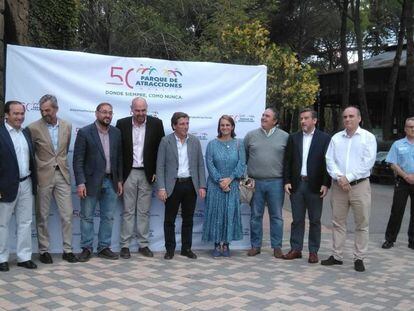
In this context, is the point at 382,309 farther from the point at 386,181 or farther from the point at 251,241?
the point at 386,181

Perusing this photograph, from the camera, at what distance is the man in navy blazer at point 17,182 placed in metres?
5.80

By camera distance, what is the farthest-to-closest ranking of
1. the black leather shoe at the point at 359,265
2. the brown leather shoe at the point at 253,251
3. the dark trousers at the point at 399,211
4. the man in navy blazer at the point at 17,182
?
the dark trousers at the point at 399,211 → the brown leather shoe at the point at 253,251 → the black leather shoe at the point at 359,265 → the man in navy blazer at the point at 17,182

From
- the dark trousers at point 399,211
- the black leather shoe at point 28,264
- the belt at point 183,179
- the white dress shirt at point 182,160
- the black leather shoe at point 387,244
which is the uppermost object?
the white dress shirt at point 182,160

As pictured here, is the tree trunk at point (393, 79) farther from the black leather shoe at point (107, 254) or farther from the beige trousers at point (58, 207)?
the beige trousers at point (58, 207)

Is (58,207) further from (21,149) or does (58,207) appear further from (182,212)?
(182,212)

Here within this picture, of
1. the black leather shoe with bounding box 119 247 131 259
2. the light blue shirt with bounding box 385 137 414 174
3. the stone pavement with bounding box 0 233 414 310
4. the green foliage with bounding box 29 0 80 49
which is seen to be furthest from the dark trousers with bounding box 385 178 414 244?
the green foliage with bounding box 29 0 80 49

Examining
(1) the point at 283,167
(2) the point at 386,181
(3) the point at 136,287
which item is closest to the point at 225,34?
(2) the point at 386,181

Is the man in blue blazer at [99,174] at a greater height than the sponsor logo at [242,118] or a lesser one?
lesser

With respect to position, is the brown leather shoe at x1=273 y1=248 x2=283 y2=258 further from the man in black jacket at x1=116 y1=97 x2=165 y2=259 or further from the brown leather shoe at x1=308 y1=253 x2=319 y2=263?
the man in black jacket at x1=116 y1=97 x2=165 y2=259

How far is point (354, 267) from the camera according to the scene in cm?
666

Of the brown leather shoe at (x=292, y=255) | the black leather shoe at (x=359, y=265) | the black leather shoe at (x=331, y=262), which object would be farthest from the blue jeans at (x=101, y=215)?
the black leather shoe at (x=359, y=265)

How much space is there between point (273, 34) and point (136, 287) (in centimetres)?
2445

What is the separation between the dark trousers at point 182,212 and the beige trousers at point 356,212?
1.80 metres

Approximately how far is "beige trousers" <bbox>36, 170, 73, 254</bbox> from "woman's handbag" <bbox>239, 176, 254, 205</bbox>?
2.20 meters
